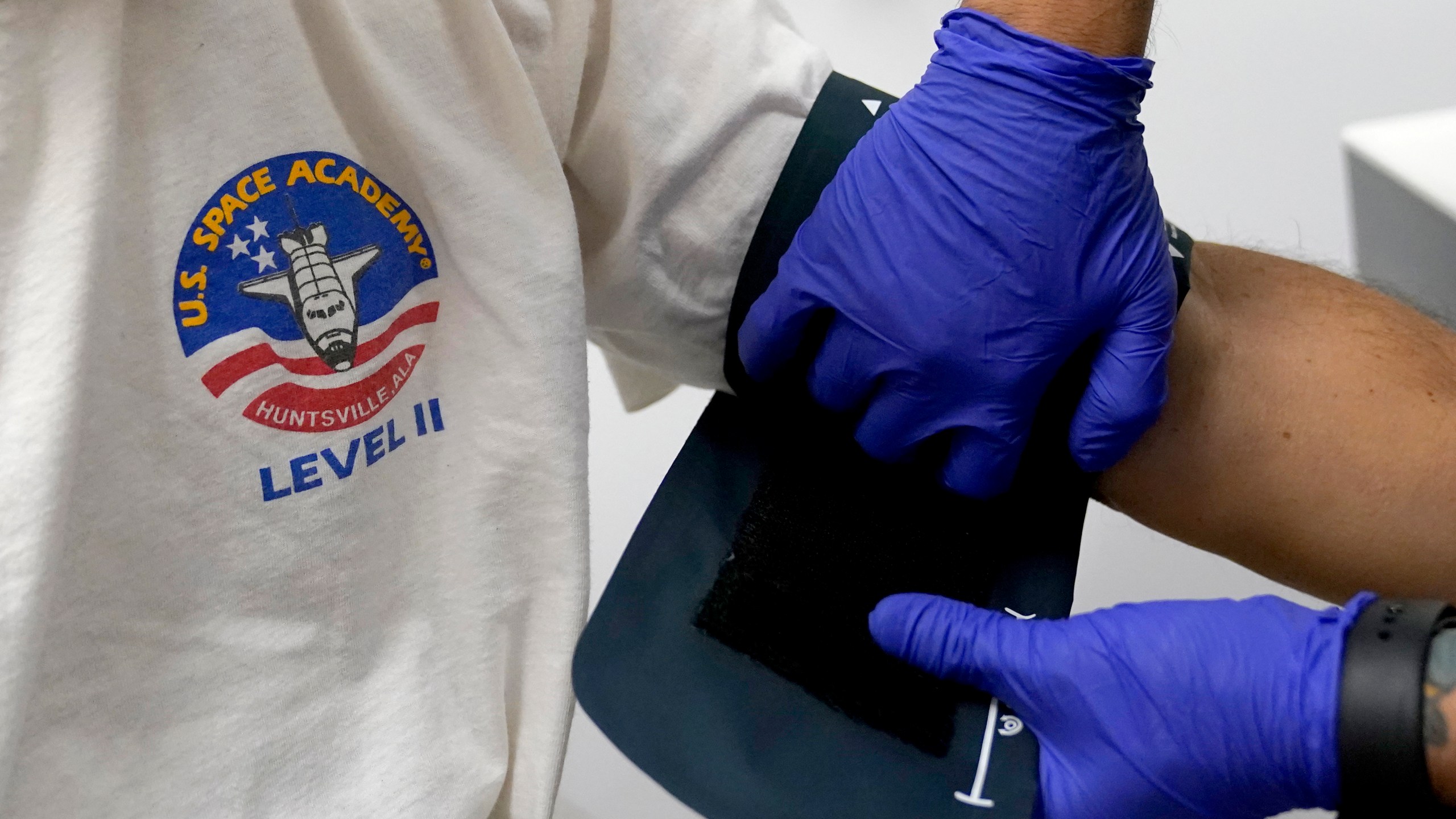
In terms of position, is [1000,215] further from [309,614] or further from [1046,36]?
[309,614]

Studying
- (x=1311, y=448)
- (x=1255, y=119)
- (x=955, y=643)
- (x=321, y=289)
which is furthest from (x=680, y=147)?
(x=1255, y=119)

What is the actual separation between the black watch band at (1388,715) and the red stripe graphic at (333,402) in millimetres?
573

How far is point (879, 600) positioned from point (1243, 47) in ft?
3.73

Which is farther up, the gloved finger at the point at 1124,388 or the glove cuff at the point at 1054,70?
the glove cuff at the point at 1054,70

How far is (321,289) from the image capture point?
0.51 metres

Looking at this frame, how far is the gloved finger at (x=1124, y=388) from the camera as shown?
596 mm

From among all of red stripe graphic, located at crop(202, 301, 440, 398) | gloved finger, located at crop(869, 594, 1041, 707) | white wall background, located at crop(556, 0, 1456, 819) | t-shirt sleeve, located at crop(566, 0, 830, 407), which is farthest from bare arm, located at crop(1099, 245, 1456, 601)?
white wall background, located at crop(556, 0, 1456, 819)

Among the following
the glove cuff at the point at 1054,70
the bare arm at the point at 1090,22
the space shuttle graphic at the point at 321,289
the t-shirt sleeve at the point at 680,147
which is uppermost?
the bare arm at the point at 1090,22

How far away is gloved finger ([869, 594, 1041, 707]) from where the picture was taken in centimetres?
58

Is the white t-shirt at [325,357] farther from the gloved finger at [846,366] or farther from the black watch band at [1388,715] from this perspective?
the black watch band at [1388,715]

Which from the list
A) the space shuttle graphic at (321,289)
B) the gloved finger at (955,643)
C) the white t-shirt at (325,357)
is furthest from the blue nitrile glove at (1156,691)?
the space shuttle graphic at (321,289)

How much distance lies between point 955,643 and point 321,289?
42cm

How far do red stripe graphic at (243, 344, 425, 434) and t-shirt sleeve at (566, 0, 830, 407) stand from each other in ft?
0.52

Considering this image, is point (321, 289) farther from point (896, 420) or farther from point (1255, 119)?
point (1255, 119)
